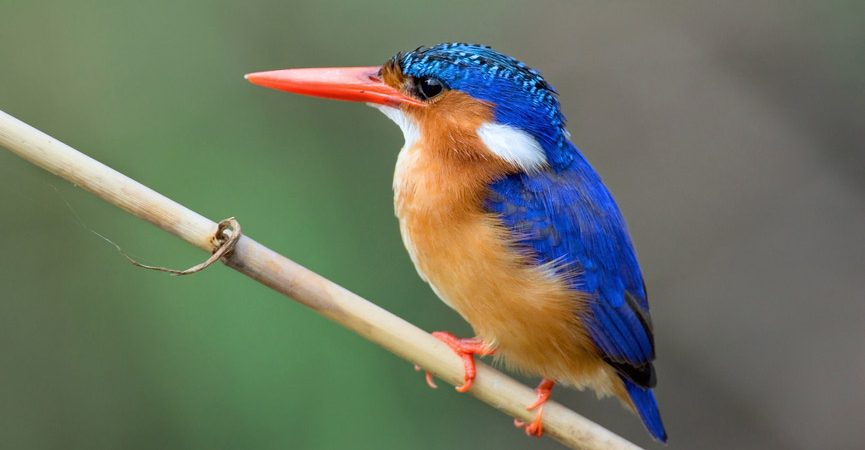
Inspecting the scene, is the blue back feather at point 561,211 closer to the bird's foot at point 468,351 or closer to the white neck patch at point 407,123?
the white neck patch at point 407,123

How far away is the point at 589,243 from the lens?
83.1 inches

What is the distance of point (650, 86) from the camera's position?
3.63 metres

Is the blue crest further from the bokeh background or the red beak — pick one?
the bokeh background

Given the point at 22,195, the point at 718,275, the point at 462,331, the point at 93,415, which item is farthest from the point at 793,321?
the point at 22,195

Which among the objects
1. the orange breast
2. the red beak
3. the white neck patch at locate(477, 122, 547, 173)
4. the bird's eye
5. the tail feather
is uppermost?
the red beak

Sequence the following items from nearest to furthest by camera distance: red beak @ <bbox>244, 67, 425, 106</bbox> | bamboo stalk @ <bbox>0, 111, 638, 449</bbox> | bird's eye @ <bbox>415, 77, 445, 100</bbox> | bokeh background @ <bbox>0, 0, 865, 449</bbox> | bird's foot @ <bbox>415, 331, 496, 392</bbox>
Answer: bamboo stalk @ <bbox>0, 111, 638, 449</bbox> < bird's foot @ <bbox>415, 331, 496, 392</bbox> < red beak @ <bbox>244, 67, 425, 106</bbox> < bird's eye @ <bbox>415, 77, 445, 100</bbox> < bokeh background @ <bbox>0, 0, 865, 449</bbox>

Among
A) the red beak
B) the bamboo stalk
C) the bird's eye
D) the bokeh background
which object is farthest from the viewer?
the bokeh background

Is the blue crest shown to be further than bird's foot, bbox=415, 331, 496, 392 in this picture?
Yes

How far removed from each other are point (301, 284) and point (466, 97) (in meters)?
0.61

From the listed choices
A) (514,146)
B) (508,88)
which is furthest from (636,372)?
(508,88)

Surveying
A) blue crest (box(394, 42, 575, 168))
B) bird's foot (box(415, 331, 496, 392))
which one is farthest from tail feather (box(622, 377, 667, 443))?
blue crest (box(394, 42, 575, 168))

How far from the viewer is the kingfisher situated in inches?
81.5

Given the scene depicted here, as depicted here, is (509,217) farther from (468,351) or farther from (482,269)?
(468,351)

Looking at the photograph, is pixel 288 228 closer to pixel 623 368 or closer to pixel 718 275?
pixel 623 368
